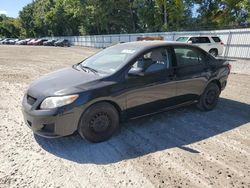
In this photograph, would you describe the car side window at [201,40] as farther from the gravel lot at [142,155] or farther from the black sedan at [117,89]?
the gravel lot at [142,155]

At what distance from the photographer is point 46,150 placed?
4031 millimetres

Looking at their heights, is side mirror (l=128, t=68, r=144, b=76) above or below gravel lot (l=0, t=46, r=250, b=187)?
above

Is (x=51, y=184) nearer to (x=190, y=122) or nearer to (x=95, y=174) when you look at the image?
(x=95, y=174)

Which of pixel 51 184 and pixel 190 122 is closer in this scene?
pixel 51 184

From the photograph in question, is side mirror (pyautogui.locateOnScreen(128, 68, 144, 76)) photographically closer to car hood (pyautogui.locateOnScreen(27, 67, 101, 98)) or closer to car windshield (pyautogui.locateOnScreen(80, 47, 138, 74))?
car windshield (pyautogui.locateOnScreen(80, 47, 138, 74))

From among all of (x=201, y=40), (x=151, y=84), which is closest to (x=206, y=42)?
(x=201, y=40)


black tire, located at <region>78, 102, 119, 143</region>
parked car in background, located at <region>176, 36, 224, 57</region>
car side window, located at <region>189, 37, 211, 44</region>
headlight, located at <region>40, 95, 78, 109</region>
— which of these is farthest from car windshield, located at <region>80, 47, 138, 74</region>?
car side window, located at <region>189, 37, 211, 44</region>

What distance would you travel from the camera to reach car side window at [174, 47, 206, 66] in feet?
16.9

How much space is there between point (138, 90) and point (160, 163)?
4.57 feet

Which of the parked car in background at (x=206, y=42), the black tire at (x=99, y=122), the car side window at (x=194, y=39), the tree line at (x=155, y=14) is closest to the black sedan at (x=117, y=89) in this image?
the black tire at (x=99, y=122)

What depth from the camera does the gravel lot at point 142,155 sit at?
329 cm

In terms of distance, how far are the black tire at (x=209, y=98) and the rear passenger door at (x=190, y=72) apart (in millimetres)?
191

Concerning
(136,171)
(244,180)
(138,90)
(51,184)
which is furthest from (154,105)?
(51,184)

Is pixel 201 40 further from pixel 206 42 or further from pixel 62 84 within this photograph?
pixel 62 84
